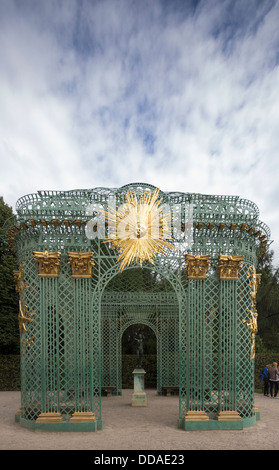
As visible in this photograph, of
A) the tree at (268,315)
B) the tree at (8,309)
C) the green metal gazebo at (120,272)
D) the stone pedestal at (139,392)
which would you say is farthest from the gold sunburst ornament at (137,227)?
the tree at (268,315)

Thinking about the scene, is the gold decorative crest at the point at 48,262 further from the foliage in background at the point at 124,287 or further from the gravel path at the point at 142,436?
the foliage in background at the point at 124,287

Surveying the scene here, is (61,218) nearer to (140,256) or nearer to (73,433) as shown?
(140,256)

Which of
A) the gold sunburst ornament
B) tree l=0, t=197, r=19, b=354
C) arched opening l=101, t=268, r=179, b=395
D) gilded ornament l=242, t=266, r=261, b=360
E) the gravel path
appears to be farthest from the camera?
tree l=0, t=197, r=19, b=354

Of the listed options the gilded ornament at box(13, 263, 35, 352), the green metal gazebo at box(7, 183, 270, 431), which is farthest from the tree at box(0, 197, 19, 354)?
the green metal gazebo at box(7, 183, 270, 431)

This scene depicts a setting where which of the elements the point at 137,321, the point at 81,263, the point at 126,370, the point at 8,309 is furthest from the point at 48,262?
the point at 8,309

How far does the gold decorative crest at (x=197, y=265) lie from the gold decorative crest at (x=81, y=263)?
94.2 inches

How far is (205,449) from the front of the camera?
28.8 ft

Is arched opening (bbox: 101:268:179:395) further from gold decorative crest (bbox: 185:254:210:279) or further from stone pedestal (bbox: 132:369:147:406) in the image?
gold decorative crest (bbox: 185:254:210:279)

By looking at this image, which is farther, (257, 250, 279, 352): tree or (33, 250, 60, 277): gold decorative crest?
(257, 250, 279, 352): tree

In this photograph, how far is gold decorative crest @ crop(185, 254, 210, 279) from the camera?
10.9 meters

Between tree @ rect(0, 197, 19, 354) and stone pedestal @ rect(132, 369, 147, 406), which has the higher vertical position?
tree @ rect(0, 197, 19, 354)

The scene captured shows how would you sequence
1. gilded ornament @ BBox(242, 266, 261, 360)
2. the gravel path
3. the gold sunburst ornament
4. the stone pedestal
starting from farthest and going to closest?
the stone pedestal
gilded ornament @ BBox(242, 266, 261, 360)
the gold sunburst ornament
the gravel path

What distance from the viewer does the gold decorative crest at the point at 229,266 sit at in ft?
36.0

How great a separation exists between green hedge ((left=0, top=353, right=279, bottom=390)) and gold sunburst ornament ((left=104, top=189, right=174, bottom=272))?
1072 centimetres
